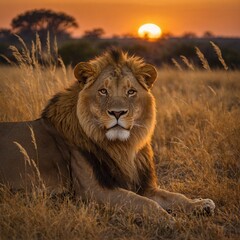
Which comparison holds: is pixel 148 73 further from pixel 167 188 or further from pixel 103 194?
pixel 167 188

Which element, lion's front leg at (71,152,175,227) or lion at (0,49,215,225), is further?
lion at (0,49,215,225)

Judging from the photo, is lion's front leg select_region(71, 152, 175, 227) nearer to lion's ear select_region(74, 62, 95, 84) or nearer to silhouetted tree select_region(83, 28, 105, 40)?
lion's ear select_region(74, 62, 95, 84)

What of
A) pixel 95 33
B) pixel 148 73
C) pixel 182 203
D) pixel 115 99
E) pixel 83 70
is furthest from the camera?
pixel 95 33

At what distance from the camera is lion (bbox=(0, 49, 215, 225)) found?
4.58m

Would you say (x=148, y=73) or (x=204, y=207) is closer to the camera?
(x=204, y=207)

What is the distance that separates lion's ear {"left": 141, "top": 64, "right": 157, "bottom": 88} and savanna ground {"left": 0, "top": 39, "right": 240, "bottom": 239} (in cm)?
120

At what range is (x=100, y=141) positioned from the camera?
472cm

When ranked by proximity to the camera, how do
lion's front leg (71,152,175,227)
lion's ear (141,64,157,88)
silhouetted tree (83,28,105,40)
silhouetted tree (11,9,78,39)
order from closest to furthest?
lion's front leg (71,152,175,227), lion's ear (141,64,157,88), silhouetted tree (11,9,78,39), silhouetted tree (83,28,105,40)

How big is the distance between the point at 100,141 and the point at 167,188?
1.21 metres

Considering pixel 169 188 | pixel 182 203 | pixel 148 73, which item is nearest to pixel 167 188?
pixel 169 188

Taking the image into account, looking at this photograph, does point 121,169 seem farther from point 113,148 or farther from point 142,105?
point 142,105

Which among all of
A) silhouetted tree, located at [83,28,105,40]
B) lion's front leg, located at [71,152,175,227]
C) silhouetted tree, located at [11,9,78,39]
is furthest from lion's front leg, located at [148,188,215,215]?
silhouetted tree, located at [83,28,105,40]

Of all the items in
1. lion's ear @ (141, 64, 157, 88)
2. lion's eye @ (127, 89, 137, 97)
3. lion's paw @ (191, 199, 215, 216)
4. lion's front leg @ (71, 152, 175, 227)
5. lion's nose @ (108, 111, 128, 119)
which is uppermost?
lion's ear @ (141, 64, 157, 88)

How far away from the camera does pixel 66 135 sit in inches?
191
